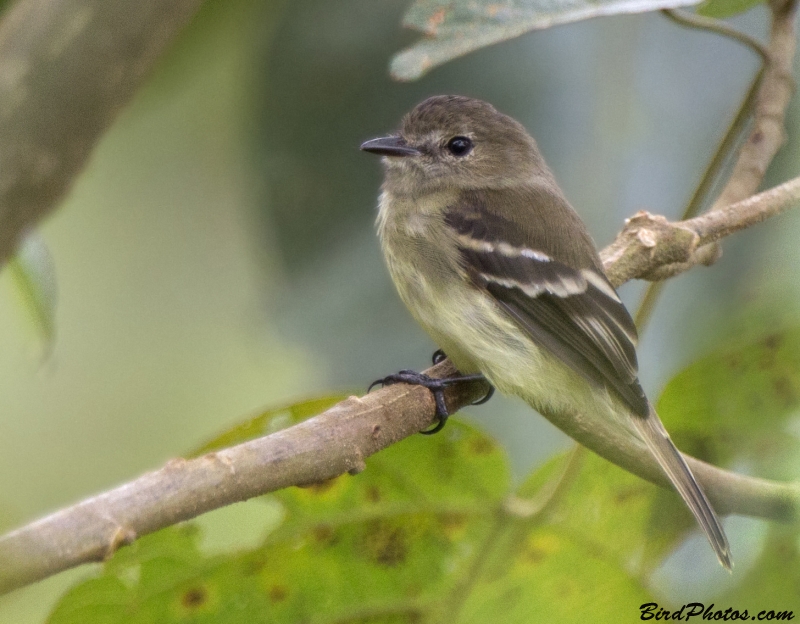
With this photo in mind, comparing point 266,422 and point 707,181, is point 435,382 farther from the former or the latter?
point 707,181

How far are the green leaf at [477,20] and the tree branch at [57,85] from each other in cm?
72

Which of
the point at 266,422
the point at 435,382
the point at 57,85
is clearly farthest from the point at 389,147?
the point at 57,85

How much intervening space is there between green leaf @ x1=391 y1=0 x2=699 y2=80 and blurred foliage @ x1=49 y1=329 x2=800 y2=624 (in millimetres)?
608

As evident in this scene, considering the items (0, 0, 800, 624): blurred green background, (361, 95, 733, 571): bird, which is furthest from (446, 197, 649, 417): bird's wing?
(0, 0, 800, 624): blurred green background

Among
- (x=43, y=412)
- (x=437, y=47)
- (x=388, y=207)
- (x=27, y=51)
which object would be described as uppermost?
(x=27, y=51)

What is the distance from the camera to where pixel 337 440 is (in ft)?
4.08

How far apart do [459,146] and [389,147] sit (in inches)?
8.7

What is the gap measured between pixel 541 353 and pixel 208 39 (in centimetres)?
114

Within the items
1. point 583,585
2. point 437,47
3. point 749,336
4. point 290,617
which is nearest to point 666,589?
point 583,585

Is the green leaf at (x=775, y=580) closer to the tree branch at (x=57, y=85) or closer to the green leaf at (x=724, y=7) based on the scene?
the green leaf at (x=724, y=7)

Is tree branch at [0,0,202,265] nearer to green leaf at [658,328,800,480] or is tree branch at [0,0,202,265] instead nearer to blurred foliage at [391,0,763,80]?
blurred foliage at [391,0,763,80]

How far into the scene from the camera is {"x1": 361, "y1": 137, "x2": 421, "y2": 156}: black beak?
2238 mm

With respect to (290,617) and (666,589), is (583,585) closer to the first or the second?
(666,589)

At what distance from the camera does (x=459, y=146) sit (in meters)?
2.40
